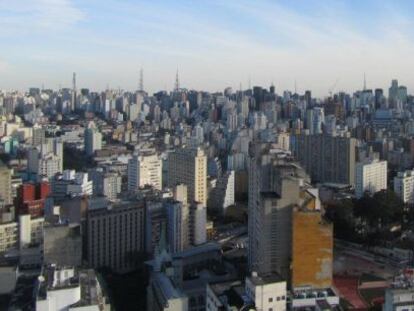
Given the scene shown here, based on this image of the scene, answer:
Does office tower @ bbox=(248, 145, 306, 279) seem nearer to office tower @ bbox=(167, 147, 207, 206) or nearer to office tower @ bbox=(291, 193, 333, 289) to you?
office tower @ bbox=(291, 193, 333, 289)

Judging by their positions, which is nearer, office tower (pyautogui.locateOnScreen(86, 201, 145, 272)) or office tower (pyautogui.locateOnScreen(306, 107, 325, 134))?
office tower (pyautogui.locateOnScreen(86, 201, 145, 272))

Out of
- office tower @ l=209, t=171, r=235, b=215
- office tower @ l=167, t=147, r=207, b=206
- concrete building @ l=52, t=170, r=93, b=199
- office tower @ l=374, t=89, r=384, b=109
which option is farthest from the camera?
office tower @ l=374, t=89, r=384, b=109

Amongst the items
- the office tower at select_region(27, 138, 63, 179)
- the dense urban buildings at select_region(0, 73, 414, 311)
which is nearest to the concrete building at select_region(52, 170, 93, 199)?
Result: the dense urban buildings at select_region(0, 73, 414, 311)

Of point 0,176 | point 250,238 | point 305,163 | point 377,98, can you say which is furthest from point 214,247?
point 377,98

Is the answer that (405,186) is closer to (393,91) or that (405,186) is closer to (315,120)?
(315,120)

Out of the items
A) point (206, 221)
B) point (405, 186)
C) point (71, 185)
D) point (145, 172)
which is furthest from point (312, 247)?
point (145, 172)

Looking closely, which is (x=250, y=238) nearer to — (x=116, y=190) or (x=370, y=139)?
(x=116, y=190)
